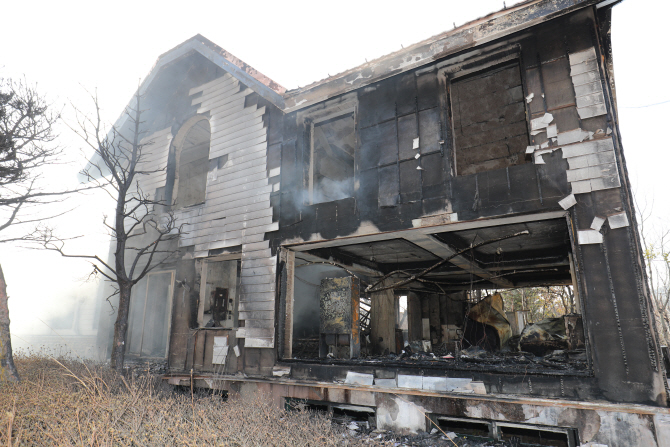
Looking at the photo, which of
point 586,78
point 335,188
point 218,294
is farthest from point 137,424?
point 335,188

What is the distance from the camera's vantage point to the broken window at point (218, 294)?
9656mm

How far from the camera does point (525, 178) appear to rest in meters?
6.01

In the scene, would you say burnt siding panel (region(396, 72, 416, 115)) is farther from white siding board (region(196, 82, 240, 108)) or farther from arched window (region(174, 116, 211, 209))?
arched window (region(174, 116, 211, 209))

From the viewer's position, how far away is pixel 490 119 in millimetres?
10641

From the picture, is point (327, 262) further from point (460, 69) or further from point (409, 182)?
point (460, 69)

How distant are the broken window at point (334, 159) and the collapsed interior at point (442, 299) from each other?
2.46m

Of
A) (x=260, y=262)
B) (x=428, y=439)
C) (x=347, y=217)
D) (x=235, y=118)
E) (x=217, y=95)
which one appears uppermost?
(x=217, y=95)

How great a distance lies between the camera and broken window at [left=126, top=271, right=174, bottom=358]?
11.3 meters

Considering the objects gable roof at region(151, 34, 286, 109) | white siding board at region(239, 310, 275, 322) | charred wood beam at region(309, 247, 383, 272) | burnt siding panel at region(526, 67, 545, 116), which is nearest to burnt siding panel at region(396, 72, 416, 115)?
burnt siding panel at region(526, 67, 545, 116)

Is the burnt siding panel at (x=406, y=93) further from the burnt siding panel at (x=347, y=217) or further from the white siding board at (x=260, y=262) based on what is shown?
the white siding board at (x=260, y=262)

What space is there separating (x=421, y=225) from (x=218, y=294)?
19.6 ft

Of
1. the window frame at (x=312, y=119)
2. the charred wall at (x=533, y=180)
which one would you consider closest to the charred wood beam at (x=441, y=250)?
the charred wall at (x=533, y=180)

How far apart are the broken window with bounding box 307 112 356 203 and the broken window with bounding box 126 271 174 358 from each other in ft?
17.5

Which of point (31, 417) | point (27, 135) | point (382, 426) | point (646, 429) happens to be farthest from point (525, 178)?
point (27, 135)
